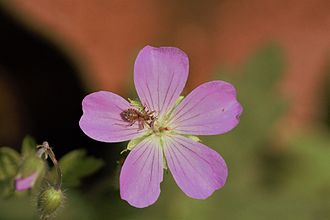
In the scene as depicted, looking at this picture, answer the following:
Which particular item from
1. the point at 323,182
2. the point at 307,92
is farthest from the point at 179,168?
the point at 307,92

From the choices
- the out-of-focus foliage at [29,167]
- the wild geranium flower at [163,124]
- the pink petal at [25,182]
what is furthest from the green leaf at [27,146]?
the wild geranium flower at [163,124]

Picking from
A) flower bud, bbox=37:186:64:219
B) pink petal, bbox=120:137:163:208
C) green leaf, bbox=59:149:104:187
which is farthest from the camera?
green leaf, bbox=59:149:104:187

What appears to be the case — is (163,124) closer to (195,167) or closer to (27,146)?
(195,167)

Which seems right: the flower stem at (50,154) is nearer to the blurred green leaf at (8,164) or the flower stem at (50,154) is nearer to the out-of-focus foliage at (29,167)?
the out-of-focus foliage at (29,167)

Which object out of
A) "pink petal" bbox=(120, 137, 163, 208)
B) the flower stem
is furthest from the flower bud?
"pink petal" bbox=(120, 137, 163, 208)

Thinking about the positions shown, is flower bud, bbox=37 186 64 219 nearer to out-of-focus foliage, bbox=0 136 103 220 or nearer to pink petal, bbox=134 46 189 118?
out-of-focus foliage, bbox=0 136 103 220

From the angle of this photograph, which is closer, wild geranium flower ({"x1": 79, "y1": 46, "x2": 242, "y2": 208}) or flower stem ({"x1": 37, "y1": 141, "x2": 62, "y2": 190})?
wild geranium flower ({"x1": 79, "y1": 46, "x2": 242, "y2": 208})

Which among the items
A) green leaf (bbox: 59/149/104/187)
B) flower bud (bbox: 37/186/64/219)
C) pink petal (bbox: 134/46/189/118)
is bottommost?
green leaf (bbox: 59/149/104/187)

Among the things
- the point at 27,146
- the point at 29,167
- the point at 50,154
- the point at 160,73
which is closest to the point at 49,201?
the point at 50,154

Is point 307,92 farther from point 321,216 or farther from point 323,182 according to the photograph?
point 321,216
